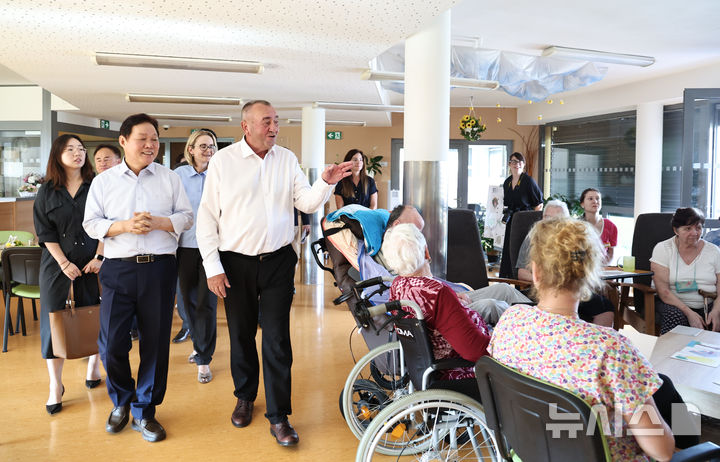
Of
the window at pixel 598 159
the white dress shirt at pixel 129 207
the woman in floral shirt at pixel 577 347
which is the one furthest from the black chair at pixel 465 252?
the window at pixel 598 159

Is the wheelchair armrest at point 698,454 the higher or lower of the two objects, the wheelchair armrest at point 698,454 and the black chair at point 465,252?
the lower

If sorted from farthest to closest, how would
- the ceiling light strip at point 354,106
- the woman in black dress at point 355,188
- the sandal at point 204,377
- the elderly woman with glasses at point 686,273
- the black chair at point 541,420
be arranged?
the ceiling light strip at point 354,106, the woman in black dress at point 355,188, the sandal at point 204,377, the elderly woman with glasses at point 686,273, the black chair at point 541,420

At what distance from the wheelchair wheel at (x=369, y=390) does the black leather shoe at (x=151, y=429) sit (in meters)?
0.97

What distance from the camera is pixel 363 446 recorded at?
2.18 meters

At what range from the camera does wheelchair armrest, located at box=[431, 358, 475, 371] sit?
2285 mm

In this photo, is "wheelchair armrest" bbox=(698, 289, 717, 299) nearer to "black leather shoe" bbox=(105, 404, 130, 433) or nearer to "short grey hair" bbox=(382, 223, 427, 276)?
"short grey hair" bbox=(382, 223, 427, 276)

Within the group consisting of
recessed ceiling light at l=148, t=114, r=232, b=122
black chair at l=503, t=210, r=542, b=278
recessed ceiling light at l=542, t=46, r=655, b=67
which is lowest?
black chair at l=503, t=210, r=542, b=278

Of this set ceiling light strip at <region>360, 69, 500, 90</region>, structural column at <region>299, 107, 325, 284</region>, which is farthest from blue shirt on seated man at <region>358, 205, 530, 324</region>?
structural column at <region>299, 107, 325, 284</region>

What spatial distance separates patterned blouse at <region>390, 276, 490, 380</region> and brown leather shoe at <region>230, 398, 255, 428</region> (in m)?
1.32

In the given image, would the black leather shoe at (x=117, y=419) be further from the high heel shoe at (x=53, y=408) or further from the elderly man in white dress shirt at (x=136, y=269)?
the high heel shoe at (x=53, y=408)

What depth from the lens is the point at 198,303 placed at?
3.99 m

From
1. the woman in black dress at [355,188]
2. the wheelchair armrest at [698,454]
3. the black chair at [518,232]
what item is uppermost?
the woman in black dress at [355,188]

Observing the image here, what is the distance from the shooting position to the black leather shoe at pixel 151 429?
9.84 ft

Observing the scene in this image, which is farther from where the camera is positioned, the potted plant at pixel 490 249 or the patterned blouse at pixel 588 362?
the potted plant at pixel 490 249
